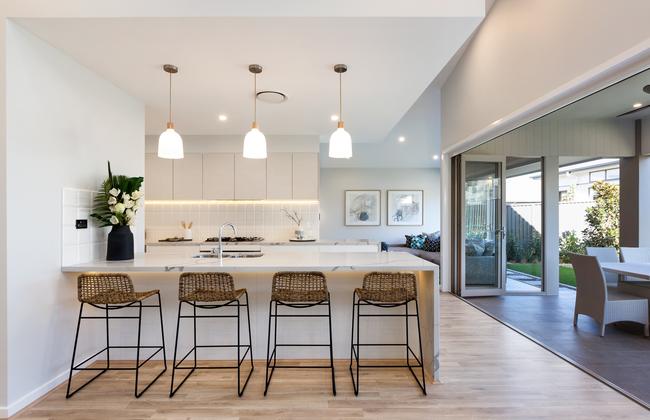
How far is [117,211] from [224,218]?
8.78ft

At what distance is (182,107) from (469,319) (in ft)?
14.3

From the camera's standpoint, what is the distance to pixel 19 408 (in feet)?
6.96

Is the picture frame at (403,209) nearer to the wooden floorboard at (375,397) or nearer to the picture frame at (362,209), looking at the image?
the picture frame at (362,209)

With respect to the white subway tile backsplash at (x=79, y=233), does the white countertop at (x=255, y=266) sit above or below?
below

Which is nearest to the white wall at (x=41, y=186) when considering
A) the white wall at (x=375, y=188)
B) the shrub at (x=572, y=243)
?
the white wall at (x=375, y=188)

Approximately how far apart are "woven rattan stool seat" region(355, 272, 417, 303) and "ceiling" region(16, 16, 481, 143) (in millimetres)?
1748

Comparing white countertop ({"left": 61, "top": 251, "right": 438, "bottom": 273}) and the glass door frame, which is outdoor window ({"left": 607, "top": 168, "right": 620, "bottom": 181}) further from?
white countertop ({"left": 61, "top": 251, "right": 438, "bottom": 273})

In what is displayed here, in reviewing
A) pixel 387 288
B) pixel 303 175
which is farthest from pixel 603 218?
pixel 387 288

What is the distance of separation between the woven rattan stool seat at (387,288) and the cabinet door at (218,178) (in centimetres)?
353

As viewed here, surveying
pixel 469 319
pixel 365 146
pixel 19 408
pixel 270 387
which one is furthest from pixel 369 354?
pixel 365 146

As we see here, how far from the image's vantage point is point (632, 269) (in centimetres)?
316

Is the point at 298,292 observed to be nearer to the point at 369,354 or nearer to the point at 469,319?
the point at 369,354

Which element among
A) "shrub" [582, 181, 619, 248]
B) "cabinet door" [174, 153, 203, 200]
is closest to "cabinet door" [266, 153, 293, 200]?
"cabinet door" [174, 153, 203, 200]

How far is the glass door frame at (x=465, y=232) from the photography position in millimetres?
5004
